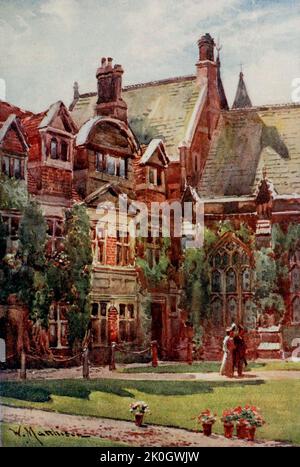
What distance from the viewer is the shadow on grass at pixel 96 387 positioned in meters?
6.76

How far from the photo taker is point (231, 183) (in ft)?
25.3

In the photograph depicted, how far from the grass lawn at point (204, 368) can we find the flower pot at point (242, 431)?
72cm

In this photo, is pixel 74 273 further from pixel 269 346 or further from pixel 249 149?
pixel 249 149

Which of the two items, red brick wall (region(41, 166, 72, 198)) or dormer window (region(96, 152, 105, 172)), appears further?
dormer window (region(96, 152, 105, 172))

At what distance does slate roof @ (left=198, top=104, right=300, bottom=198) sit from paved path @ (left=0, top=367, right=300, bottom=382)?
5.76ft

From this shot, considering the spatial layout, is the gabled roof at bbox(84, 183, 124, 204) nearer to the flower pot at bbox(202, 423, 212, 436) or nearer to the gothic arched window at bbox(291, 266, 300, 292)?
the gothic arched window at bbox(291, 266, 300, 292)

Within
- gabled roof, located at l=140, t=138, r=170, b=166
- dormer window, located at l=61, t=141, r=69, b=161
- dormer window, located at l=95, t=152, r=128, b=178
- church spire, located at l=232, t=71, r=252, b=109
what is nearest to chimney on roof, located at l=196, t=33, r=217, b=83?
church spire, located at l=232, t=71, r=252, b=109

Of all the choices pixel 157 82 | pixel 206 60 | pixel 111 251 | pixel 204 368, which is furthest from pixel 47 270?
pixel 206 60

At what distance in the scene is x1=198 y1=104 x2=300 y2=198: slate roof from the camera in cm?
A: 755

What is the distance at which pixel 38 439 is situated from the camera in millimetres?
6648

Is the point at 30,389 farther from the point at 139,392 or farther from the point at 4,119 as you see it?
the point at 4,119

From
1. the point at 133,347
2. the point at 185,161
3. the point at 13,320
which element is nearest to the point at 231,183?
the point at 185,161

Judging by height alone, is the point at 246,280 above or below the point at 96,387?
above
